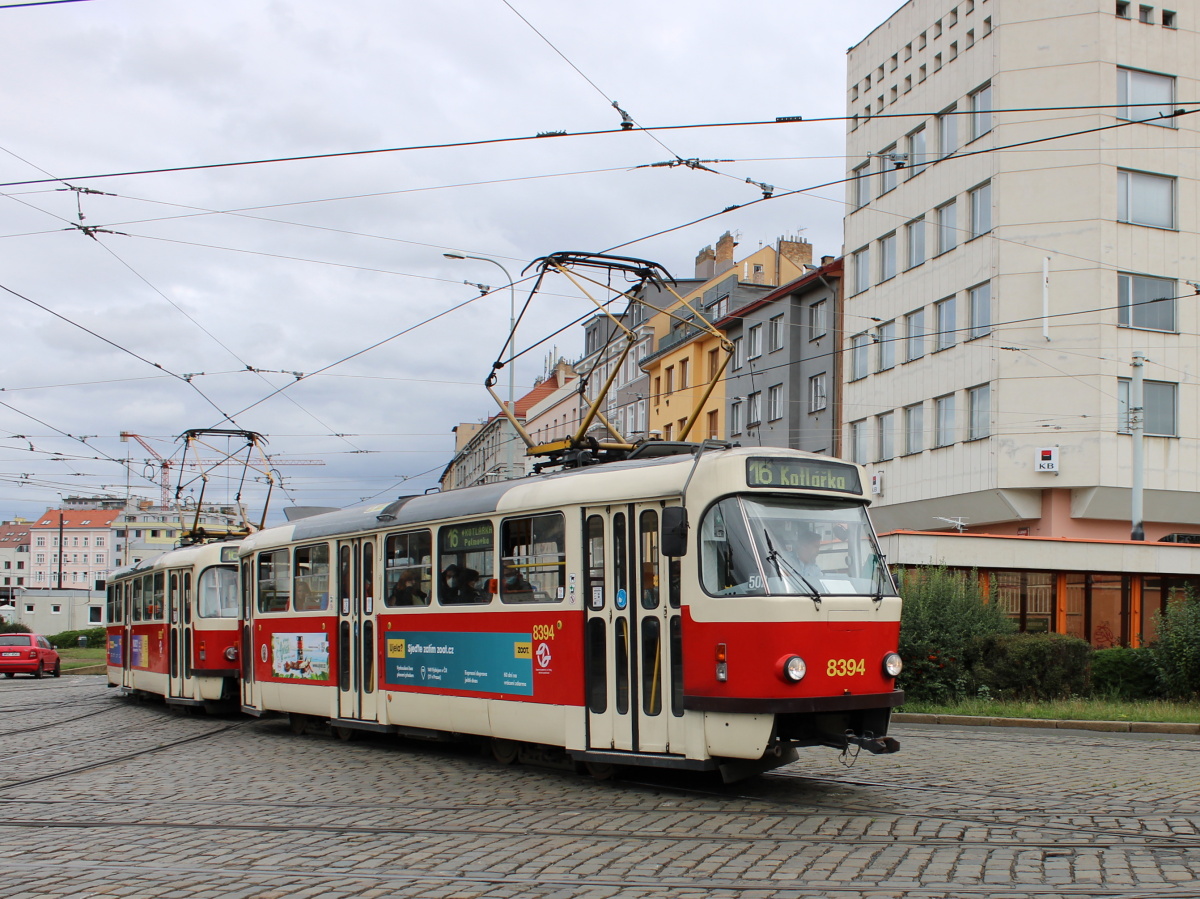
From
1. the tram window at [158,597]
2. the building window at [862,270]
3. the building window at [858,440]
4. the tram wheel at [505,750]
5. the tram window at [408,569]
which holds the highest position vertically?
the building window at [862,270]

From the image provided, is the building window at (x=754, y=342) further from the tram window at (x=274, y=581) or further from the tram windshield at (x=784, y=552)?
the tram windshield at (x=784, y=552)

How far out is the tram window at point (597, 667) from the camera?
10.8 metres

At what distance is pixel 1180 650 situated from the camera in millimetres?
19109

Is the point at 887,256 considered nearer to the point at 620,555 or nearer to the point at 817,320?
the point at 817,320

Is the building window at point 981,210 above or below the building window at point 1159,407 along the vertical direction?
above

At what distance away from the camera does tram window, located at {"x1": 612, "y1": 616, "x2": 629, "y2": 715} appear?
10.6 meters

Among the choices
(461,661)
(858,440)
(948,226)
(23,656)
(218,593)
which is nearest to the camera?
(461,661)

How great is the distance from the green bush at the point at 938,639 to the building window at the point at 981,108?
67.0ft

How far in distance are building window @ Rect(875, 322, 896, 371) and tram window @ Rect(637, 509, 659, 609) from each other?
105 ft

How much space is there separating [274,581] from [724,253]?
158ft

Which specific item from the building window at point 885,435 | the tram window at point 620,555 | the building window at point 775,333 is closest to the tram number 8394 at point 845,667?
the tram window at point 620,555

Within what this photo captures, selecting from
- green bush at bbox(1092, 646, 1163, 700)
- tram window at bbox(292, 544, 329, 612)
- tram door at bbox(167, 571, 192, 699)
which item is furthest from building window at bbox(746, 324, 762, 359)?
tram window at bbox(292, 544, 329, 612)

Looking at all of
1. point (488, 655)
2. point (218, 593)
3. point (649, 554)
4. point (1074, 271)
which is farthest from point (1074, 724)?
point (1074, 271)

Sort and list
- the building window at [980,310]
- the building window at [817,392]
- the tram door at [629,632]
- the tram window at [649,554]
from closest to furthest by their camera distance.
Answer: the tram door at [629,632]
the tram window at [649,554]
the building window at [980,310]
the building window at [817,392]
